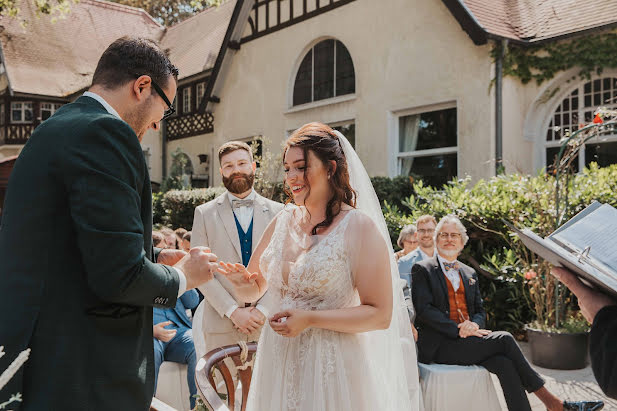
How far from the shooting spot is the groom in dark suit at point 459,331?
4422mm

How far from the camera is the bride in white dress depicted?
2459mm

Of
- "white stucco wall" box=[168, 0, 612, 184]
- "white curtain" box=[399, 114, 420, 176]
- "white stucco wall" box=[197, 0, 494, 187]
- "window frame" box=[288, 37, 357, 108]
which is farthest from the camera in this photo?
"window frame" box=[288, 37, 357, 108]

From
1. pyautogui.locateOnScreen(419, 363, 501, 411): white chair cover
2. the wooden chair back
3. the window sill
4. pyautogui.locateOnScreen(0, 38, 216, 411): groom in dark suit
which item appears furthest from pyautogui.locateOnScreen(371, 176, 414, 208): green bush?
pyautogui.locateOnScreen(0, 38, 216, 411): groom in dark suit

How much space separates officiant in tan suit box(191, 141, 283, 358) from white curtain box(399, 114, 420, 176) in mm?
9444

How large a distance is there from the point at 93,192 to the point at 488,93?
1079 cm

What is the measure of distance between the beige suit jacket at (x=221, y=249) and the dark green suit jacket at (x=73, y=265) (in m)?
1.97

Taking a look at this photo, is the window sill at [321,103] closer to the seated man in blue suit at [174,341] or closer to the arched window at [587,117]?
the arched window at [587,117]

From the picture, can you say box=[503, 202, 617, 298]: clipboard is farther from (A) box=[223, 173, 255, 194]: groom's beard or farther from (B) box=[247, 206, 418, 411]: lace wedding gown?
(A) box=[223, 173, 255, 194]: groom's beard

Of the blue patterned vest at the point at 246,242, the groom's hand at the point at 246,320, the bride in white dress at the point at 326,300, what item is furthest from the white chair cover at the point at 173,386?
the bride in white dress at the point at 326,300

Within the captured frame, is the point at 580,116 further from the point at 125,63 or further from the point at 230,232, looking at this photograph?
the point at 125,63

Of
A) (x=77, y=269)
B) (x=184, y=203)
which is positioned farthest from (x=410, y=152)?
(x=77, y=269)

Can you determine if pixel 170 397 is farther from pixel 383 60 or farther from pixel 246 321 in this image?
pixel 383 60

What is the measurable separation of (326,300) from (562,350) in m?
5.04

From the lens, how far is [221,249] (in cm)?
393
